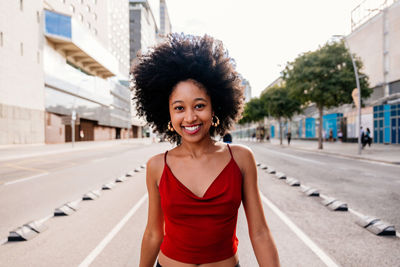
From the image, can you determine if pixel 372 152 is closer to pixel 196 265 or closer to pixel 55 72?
pixel 196 265

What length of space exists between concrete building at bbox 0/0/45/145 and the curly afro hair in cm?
3140

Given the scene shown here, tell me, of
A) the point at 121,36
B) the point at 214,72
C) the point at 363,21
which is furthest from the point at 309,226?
the point at 121,36

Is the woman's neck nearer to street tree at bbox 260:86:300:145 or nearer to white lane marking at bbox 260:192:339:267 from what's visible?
white lane marking at bbox 260:192:339:267

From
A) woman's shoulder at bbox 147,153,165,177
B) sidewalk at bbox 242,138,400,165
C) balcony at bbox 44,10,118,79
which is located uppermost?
balcony at bbox 44,10,118,79

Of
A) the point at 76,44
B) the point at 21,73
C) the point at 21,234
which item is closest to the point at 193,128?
the point at 21,234

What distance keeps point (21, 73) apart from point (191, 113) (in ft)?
119

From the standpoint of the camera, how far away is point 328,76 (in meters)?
23.6

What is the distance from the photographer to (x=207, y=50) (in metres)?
1.92

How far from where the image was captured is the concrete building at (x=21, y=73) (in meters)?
29.0

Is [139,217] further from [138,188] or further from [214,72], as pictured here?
[214,72]

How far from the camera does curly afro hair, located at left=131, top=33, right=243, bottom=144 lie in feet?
6.11

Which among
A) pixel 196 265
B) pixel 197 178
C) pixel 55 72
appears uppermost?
pixel 55 72

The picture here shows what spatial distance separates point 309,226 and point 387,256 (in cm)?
141

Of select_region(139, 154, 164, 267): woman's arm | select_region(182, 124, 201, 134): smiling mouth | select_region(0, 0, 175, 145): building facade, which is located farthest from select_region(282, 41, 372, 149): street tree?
select_region(139, 154, 164, 267): woman's arm
